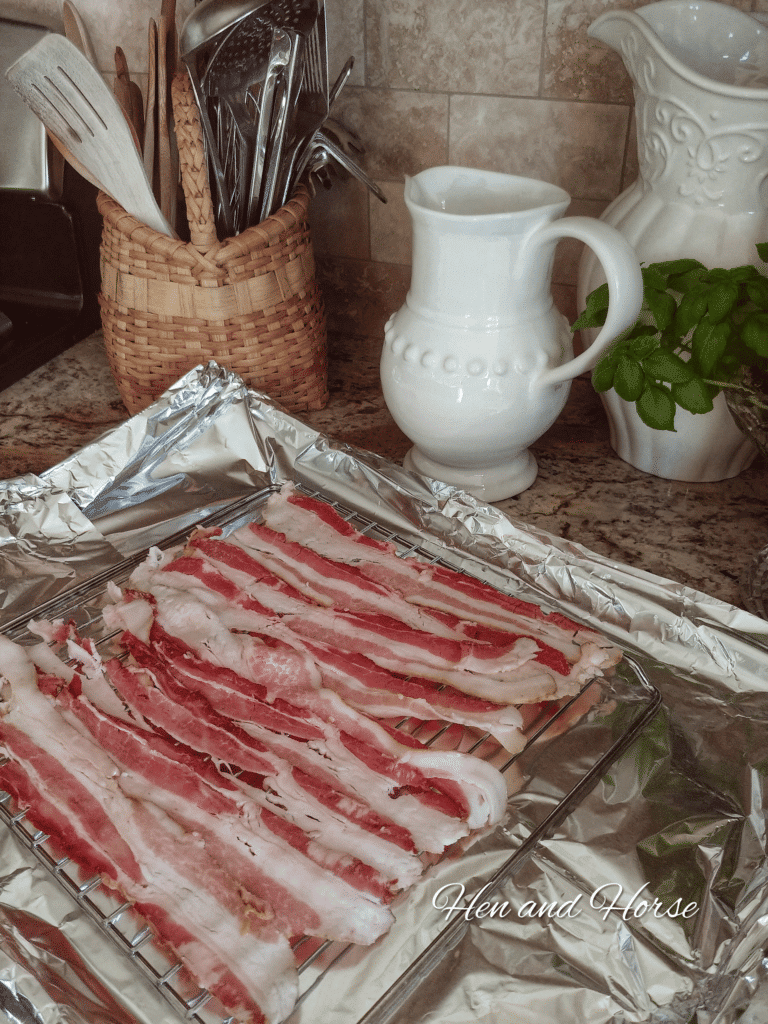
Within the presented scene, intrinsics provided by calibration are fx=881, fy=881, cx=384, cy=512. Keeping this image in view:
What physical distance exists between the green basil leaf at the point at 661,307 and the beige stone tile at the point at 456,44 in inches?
14.9

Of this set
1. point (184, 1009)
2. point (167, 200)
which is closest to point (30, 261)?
point (167, 200)

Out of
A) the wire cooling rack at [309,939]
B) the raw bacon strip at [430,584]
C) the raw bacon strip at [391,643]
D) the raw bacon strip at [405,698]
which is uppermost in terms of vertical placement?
the raw bacon strip at [430,584]

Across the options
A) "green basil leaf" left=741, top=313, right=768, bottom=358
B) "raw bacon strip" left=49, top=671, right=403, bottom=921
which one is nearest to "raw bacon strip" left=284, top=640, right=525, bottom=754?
"raw bacon strip" left=49, top=671, right=403, bottom=921

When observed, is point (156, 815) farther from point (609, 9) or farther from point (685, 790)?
point (609, 9)

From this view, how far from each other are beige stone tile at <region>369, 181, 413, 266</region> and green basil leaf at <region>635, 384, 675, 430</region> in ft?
1.62

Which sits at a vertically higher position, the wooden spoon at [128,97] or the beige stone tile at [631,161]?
the wooden spoon at [128,97]

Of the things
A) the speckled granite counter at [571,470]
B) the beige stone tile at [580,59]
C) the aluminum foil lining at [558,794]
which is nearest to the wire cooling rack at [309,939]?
the aluminum foil lining at [558,794]

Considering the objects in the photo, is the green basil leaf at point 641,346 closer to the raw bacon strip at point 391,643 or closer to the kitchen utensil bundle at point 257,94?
the raw bacon strip at point 391,643

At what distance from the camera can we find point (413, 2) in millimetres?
1082

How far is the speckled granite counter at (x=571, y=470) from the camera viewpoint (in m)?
0.95

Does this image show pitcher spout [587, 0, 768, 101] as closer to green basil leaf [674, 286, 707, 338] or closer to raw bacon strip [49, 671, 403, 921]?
green basil leaf [674, 286, 707, 338]

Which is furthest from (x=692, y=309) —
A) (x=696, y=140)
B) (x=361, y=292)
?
(x=361, y=292)

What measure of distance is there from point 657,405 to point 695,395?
0.04 m

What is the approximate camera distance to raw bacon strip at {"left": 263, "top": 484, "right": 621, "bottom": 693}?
0.79 metres
